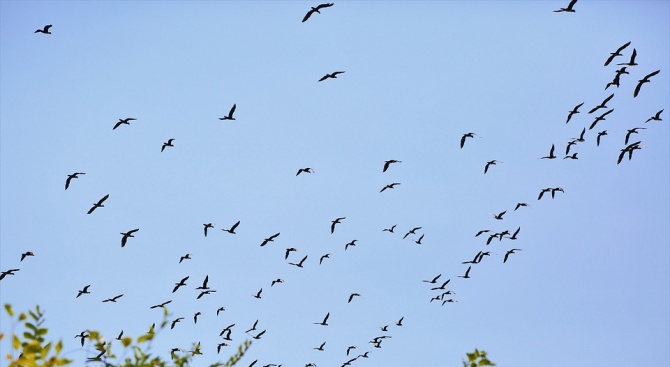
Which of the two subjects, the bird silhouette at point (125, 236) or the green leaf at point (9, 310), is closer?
the green leaf at point (9, 310)

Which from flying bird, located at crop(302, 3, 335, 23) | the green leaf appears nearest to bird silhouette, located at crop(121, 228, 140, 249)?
flying bird, located at crop(302, 3, 335, 23)

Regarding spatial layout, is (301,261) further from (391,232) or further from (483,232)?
(483,232)

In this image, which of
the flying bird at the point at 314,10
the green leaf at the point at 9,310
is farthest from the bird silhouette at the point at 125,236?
the green leaf at the point at 9,310

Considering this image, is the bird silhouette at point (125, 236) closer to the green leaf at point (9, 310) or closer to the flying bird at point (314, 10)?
the flying bird at point (314, 10)

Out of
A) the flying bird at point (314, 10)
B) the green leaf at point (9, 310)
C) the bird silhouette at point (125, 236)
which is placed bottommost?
the green leaf at point (9, 310)

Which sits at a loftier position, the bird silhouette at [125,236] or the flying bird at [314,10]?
the flying bird at [314,10]

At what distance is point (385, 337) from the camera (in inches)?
1847

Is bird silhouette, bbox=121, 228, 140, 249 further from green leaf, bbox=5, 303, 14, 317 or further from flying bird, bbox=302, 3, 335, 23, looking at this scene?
green leaf, bbox=5, 303, 14, 317

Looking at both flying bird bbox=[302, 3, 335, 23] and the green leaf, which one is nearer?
the green leaf

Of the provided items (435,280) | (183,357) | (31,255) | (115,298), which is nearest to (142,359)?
(183,357)

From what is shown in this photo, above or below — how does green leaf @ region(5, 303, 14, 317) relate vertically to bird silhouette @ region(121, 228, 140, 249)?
below

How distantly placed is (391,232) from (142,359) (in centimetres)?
3920

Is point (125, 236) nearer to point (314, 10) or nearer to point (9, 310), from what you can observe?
point (314, 10)

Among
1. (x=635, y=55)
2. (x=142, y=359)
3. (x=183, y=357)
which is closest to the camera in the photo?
(x=142, y=359)
